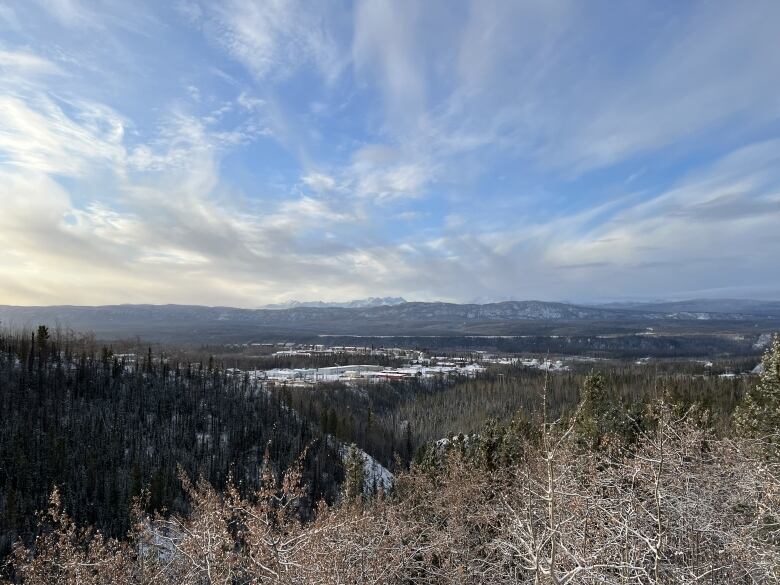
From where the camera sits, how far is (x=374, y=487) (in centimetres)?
4756

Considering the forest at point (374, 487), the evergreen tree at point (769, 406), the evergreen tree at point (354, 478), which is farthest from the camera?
the evergreen tree at point (769, 406)

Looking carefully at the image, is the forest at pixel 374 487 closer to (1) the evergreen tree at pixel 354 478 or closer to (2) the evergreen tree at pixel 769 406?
(2) the evergreen tree at pixel 769 406

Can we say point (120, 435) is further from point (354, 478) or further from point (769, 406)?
point (769, 406)

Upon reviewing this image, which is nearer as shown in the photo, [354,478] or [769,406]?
[769,406]

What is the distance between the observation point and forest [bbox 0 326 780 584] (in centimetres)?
980

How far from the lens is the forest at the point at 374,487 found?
32.2ft

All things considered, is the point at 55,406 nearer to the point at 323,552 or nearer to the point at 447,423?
the point at 447,423

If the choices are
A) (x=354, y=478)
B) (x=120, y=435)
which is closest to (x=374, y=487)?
(x=354, y=478)

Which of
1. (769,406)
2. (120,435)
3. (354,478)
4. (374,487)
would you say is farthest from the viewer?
(120,435)

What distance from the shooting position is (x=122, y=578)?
11.0 meters

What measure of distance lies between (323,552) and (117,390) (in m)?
107

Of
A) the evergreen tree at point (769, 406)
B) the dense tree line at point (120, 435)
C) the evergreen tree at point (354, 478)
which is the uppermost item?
the evergreen tree at point (769, 406)

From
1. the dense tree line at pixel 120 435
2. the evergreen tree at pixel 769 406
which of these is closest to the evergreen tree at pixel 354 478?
the dense tree line at pixel 120 435

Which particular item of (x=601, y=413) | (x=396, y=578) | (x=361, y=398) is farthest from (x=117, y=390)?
(x=396, y=578)
